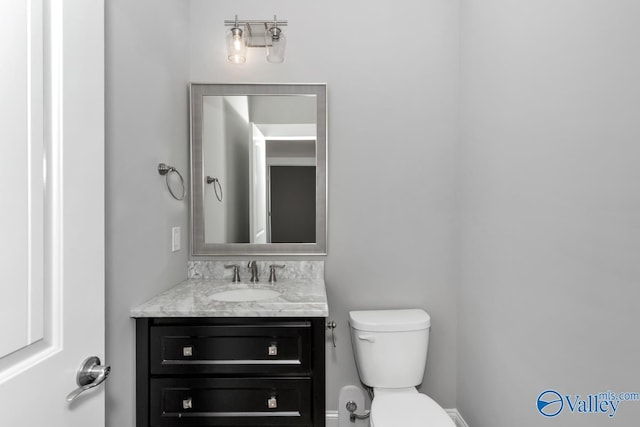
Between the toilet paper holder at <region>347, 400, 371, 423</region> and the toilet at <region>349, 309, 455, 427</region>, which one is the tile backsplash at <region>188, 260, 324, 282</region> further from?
the toilet paper holder at <region>347, 400, 371, 423</region>

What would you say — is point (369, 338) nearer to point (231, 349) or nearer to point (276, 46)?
point (231, 349)

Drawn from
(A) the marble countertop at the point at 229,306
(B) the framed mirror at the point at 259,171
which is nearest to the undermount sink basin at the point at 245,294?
(A) the marble countertop at the point at 229,306

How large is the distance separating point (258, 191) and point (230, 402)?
3.32 ft

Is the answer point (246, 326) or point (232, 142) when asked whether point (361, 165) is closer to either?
point (232, 142)

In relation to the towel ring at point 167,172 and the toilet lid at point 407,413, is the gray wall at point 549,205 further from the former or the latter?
the towel ring at point 167,172

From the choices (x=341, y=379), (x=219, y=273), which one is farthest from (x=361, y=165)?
(x=341, y=379)

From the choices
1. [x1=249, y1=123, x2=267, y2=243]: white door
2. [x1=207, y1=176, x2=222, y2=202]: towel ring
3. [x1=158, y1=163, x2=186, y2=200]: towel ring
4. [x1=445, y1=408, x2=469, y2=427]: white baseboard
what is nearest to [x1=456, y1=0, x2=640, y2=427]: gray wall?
[x1=445, y1=408, x2=469, y2=427]: white baseboard

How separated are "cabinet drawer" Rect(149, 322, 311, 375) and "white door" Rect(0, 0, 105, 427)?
0.62 meters

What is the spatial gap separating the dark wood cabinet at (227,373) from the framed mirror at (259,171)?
1.99ft

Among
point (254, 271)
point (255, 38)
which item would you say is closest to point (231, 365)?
point (254, 271)

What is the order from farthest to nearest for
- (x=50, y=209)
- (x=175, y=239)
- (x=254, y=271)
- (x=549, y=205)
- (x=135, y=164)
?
(x=254, y=271) < (x=175, y=239) < (x=135, y=164) < (x=549, y=205) < (x=50, y=209)

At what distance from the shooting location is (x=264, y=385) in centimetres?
144

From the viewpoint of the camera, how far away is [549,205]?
49.2 inches

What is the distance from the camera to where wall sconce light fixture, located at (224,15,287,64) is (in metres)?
1.84
